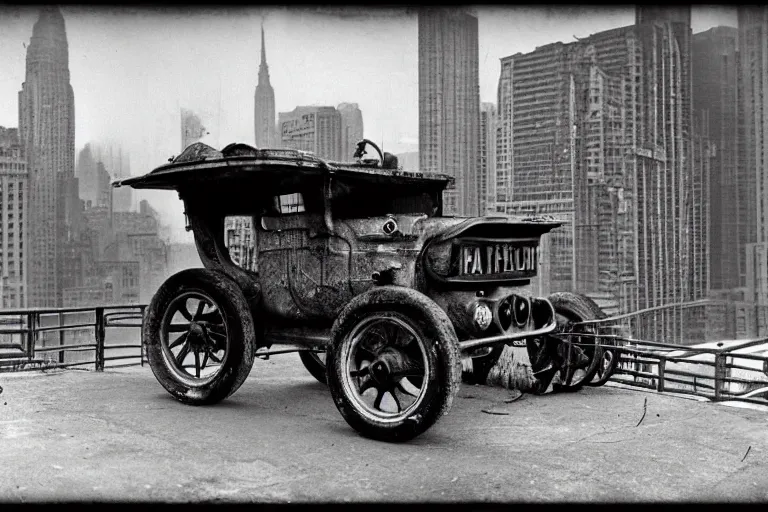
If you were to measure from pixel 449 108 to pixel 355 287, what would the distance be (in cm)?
714

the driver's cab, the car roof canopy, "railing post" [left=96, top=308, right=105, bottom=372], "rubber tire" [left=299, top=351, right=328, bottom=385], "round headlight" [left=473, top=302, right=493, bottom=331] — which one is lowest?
"rubber tire" [left=299, top=351, right=328, bottom=385]

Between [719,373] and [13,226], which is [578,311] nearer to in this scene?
[719,373]

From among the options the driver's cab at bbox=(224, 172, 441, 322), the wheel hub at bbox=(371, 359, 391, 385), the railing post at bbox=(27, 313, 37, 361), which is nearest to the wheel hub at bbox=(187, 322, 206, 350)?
the driver's cab at bbox=(224, 172, 441, 322)

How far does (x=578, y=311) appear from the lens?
6.30 m

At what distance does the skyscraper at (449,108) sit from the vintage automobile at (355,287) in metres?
4.10

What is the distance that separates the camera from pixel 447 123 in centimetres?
1223

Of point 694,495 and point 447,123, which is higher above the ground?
point 447,123

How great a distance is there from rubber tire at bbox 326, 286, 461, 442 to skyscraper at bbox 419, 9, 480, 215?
17.3 feet

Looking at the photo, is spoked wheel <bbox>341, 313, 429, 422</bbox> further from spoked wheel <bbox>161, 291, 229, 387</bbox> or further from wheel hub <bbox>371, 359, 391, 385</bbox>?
spoked wheel <bbox>161, 291, 229, 387</bbox>

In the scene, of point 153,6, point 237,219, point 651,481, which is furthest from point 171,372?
point 651,481

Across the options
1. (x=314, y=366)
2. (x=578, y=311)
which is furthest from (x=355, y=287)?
(x=578, y=311)

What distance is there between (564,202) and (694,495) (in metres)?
10.3

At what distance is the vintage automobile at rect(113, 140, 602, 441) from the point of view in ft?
15.3

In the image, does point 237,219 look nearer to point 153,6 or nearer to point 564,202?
point 153,6
